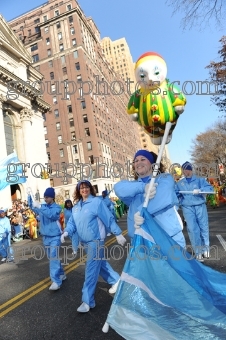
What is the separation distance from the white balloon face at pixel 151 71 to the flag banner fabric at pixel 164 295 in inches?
112

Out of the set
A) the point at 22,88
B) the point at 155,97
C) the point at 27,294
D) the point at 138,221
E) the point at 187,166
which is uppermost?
the point at 22,88

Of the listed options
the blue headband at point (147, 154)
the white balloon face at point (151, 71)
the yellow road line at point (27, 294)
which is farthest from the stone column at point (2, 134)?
the blue headband at point (147, 154)

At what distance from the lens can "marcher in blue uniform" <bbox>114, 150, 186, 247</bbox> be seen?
328 cm

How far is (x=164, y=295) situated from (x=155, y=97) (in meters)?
3.55

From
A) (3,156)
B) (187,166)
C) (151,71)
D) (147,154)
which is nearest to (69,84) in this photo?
(3,156)

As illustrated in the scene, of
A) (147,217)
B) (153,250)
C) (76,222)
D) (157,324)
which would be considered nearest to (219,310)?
(157,324)

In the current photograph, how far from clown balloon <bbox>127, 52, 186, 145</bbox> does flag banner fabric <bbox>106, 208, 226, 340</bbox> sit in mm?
2461

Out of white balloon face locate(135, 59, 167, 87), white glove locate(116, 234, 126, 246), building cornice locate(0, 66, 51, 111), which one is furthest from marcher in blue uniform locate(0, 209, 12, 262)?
building cornice locate(0, 66, 51, 111)

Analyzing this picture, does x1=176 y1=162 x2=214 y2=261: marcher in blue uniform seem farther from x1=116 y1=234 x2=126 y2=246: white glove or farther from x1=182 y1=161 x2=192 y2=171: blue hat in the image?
x1=116 y1=234 x2=126 y2=246: white glove

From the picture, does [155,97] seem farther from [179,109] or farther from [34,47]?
[34,47]

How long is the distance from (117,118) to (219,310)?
79133mm

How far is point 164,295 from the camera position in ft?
9.62

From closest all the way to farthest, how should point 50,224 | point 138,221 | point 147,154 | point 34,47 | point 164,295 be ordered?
point 164,295 < point 138,221 < point 147,154 < point 50,224 < point 34,47

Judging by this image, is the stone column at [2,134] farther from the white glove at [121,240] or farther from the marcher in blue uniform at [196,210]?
the white glove at [121,240]
